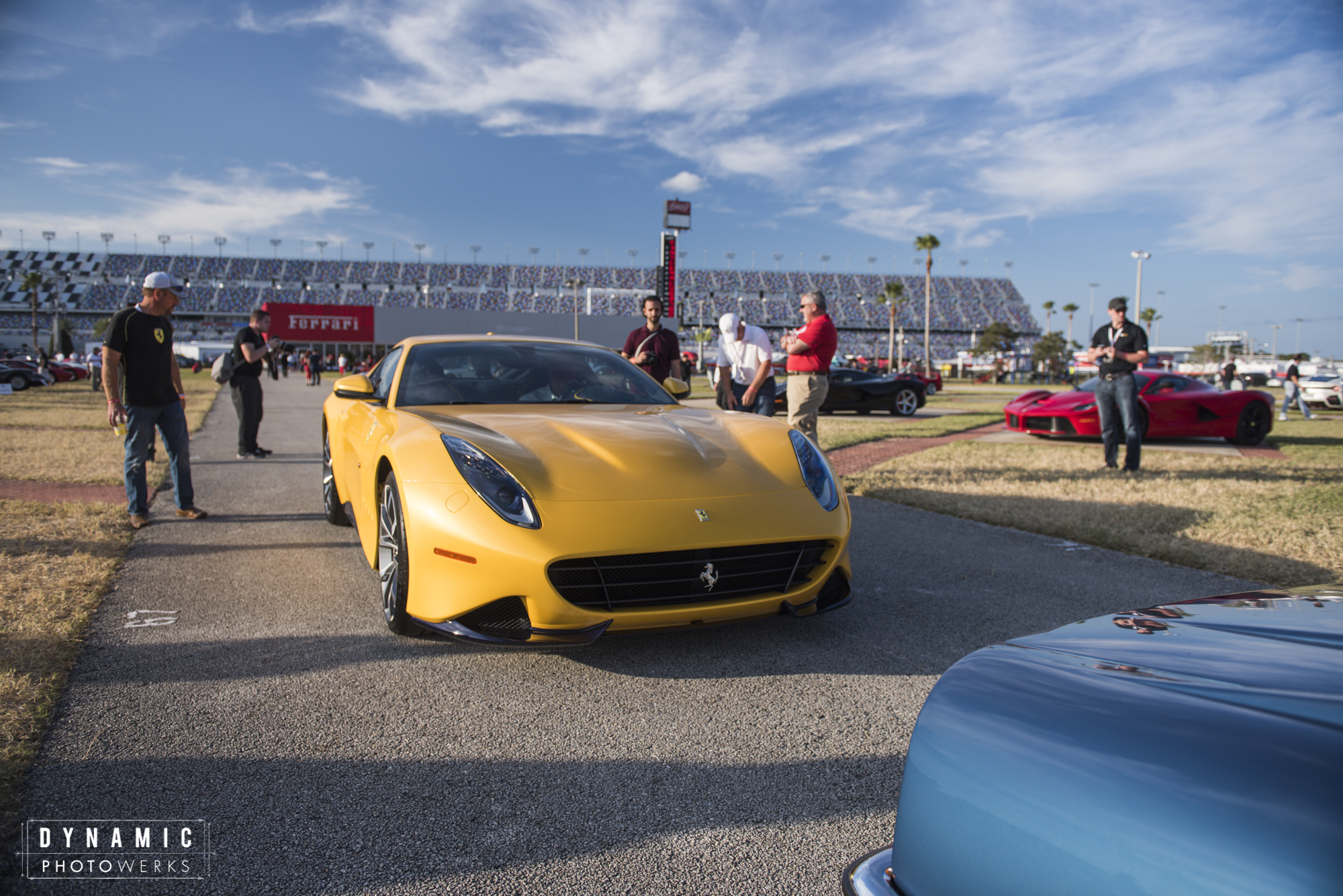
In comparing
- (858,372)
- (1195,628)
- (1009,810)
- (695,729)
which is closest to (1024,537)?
(695,729)

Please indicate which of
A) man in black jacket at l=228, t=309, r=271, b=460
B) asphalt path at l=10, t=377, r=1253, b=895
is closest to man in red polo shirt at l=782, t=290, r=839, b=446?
asphalt path at l=10, t=377, r=1253, b=895

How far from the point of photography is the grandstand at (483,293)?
8225 cm

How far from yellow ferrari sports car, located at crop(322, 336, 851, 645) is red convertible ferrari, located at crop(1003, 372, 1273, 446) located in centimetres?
847

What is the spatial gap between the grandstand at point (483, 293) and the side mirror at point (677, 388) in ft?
261

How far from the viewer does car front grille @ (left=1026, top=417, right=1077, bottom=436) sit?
1046cm

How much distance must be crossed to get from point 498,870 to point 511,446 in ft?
5.19

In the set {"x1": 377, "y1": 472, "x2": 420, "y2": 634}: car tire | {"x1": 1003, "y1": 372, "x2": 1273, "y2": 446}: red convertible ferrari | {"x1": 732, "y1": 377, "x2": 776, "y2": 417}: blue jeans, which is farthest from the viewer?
{"x1": 1003, "y1": 372, "x2": 1273, "y2": 446}: red convertible ferrari

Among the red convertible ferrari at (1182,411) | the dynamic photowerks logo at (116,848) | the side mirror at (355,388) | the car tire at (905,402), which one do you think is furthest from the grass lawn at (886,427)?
the dynamic photowerks logo at (116,848)

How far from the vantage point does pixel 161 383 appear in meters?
5.02

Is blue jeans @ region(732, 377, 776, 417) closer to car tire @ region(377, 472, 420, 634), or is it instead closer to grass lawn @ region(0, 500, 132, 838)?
car tire @ region(377, 472, 420, 634)

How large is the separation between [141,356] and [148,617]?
2397 millimetres

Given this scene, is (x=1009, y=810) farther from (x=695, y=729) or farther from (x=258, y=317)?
(x=258, y=317)

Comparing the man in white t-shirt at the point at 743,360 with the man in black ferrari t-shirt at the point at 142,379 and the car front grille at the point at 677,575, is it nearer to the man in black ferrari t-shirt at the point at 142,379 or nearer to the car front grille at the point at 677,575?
the man in black ferrari t-shirt at the point at 142,379

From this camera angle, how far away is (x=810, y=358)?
6684 mm
